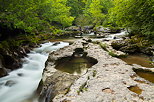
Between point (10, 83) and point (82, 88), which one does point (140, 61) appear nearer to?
point (82, 88)

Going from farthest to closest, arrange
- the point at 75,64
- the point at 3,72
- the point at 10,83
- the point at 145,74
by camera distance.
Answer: the point at 75,64 < the point at 3,72 < the point at 10,83 < the point at 145,74

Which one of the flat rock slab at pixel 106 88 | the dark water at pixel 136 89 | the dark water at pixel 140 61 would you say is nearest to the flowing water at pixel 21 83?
the flat rock slab at pixel 106 88

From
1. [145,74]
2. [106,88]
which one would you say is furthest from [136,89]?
[145,74]

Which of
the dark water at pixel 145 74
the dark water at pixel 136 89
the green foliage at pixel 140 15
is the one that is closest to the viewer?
the dark water at pixel 136 89

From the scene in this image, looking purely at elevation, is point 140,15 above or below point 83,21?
below

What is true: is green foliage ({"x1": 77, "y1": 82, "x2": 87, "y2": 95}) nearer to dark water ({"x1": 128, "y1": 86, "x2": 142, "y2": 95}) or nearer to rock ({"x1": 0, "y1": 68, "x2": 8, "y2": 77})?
dark water ({"x1": 128, "y1": 86, "x2": 142, "y2": 95})

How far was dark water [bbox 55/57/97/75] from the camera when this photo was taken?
6.56 m

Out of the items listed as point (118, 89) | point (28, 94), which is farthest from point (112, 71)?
point (28, 94)

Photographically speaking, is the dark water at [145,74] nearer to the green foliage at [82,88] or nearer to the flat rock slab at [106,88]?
the flat rock slab at [106,88]

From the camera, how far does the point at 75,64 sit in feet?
24.5

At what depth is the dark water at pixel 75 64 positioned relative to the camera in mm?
6559

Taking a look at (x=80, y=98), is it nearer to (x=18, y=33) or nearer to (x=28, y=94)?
(x=28, y=94)

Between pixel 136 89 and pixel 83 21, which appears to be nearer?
pixel 136 89

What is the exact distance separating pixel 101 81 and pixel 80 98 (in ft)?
4.05
